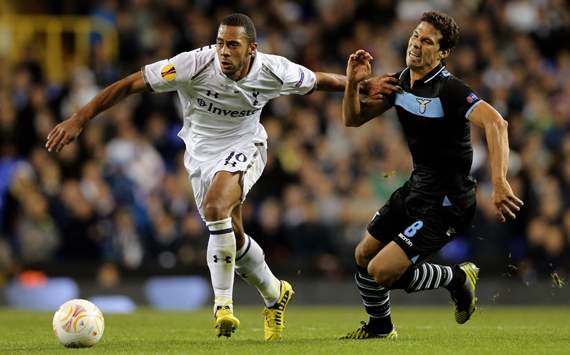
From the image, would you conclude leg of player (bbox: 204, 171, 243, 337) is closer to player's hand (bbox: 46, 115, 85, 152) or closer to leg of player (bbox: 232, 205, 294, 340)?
leg of player (bbox: 232, 205, 294, 340)

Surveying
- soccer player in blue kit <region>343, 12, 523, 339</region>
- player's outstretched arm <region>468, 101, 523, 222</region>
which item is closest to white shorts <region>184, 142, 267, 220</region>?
soccer player in blue kit <region>343, 12, 523, 339</region>

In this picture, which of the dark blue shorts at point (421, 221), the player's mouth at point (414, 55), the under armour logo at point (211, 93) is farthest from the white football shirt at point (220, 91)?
the dark blue shorts at point (421, 221)

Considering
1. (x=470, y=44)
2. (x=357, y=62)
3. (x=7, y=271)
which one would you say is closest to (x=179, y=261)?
(x=7, y=271)

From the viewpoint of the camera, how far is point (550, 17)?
69.8 feet

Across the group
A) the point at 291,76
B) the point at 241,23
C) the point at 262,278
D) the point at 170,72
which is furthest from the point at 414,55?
the point at 262,278

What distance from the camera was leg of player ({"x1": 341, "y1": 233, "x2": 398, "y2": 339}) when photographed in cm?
988

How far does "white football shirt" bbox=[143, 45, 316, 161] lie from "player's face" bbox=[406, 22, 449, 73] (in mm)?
1043

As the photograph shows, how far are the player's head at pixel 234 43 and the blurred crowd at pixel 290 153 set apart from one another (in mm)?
6956

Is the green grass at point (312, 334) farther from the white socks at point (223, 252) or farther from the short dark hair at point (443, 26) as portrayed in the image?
the short dark hair at point (443, 26)

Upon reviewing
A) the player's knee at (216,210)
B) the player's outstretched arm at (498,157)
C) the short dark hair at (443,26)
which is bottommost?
the player's knee at (216,210)

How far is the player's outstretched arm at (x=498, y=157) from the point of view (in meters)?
8.71

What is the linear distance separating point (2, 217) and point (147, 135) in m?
2.60

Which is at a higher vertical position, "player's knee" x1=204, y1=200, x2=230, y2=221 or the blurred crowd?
"player's knee" x1=204, y1=200, x2=230, y2=221

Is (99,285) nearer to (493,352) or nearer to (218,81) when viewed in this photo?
(218,81)
